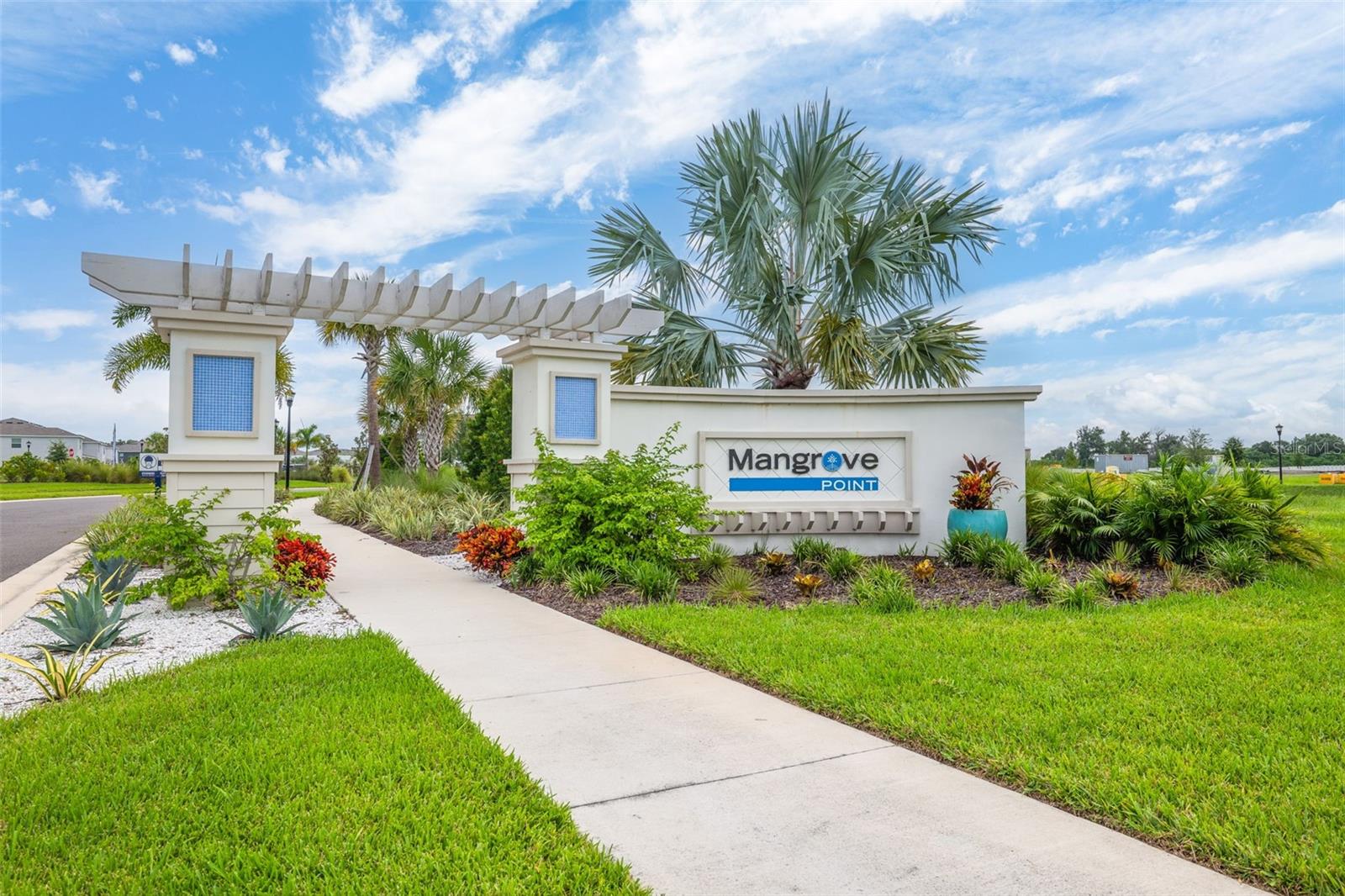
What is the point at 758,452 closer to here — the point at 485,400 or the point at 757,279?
the point at 757,279

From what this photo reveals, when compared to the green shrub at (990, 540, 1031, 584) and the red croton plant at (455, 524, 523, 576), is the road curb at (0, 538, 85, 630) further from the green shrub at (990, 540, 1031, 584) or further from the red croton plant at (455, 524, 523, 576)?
the green shrub at (990, 540, 1031, 584)

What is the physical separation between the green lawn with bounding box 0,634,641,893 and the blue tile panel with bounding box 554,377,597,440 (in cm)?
531

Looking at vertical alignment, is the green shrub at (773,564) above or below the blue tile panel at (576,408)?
below

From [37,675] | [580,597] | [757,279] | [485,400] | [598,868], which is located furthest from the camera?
[485,400]

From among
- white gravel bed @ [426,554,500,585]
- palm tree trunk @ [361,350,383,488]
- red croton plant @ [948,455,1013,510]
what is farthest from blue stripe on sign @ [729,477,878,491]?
palm tree trunk @ [361,350,383,488]

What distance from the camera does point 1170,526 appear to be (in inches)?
338

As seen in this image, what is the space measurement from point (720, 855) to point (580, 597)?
15.9 ft

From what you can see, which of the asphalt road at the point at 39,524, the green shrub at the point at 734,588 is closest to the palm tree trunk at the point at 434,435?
the asphalt road at the point at 39,524

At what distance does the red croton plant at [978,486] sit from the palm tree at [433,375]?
18066 mm

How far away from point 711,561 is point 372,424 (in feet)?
59.1

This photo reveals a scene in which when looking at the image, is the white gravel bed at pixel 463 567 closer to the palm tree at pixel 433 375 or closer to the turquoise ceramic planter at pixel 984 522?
the turquoise ceramic planter at pixel 984 522

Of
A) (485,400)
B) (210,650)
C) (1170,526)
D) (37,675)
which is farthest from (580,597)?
(485,400)

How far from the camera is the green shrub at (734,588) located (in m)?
7.20

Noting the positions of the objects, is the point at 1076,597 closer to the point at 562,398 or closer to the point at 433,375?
the point at 562,398
